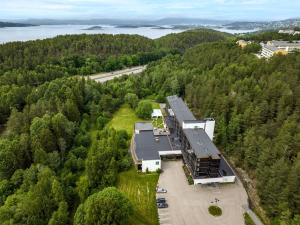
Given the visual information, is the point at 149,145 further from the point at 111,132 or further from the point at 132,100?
the point at 132,100

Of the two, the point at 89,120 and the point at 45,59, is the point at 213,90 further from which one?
the point at 45,59

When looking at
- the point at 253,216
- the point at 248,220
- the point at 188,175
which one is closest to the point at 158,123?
the point at 188,175

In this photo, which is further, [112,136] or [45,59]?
[45,59]

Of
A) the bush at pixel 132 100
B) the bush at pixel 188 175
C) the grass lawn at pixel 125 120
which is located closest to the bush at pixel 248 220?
the bush at pixel 188 175

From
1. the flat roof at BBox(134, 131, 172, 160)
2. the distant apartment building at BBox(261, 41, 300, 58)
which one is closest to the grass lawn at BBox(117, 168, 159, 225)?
the flat roof at BBox(134, 131, 172, 160)

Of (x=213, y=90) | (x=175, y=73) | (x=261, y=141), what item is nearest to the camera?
(x=261, y=141)

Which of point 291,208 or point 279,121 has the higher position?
point 279,121

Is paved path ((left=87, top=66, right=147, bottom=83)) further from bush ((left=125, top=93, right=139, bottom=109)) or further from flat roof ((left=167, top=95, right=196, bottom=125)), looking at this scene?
flat roof ((left=167, top=95, right=196, bottom=125))

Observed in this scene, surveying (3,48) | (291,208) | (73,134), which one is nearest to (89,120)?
(73,134)
